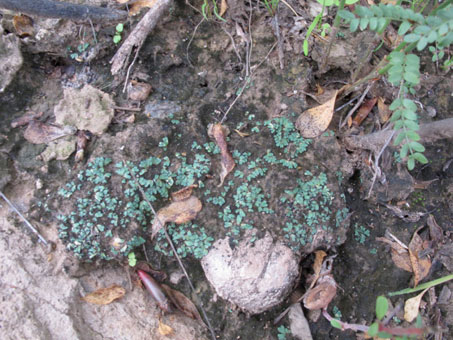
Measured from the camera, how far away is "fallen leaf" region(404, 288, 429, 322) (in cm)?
257

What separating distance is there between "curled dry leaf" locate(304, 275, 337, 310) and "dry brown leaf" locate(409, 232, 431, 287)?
646 mm

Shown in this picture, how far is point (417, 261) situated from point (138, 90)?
2502mm

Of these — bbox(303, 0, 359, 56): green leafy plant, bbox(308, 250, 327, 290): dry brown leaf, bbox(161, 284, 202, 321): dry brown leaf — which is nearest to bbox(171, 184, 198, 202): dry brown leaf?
bbox(161, 284, 202, 321): dry brown leaf

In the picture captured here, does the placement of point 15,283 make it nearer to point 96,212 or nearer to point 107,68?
point 96,212

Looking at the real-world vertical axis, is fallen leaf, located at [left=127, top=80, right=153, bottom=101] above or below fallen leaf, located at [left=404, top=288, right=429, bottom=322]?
above

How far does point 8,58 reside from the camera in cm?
275

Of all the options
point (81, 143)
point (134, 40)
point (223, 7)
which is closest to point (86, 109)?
point (81, 143)

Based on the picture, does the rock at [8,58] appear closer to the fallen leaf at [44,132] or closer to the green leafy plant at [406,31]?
the fallen leaf at [44,132]

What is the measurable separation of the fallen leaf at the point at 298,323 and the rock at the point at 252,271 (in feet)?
0.55

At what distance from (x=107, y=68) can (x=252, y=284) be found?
6.69 ft

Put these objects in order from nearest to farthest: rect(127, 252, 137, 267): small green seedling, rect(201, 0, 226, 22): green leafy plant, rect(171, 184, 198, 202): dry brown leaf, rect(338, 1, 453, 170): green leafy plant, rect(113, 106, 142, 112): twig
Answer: rect(338, 1, 453, 170): green leafy plant
rect(127, 252, 137, 267): small green seedling
rect(171, 184, 198, 202): dry brown leaf
rect(113, 106, 142, 112): twig
rect(201, 0, 226, 22): green leafy plant

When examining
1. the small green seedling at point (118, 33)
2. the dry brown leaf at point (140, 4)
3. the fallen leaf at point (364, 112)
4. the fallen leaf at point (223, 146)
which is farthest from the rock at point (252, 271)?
the dry brown leaf at point (140, 4)

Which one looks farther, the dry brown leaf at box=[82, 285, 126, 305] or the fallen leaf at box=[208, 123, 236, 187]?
the fallen leaf at box=[208, 123, 236, 187]

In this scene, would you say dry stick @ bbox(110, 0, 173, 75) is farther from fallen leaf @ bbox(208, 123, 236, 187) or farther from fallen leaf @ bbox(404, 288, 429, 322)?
fallen leaf @ bbox(404, 288, 429, 322)
